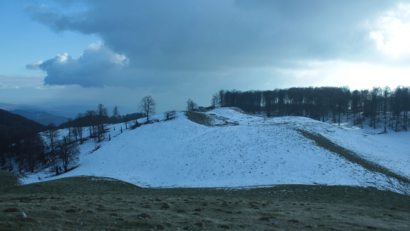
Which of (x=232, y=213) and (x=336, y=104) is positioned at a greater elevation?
(x=336, y=104)

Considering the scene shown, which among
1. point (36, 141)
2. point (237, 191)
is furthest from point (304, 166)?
point (36, 141)

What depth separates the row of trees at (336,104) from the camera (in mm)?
75062

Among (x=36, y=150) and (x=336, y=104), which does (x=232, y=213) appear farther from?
(x=336, y=104)

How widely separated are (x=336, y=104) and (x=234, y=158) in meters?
88.9

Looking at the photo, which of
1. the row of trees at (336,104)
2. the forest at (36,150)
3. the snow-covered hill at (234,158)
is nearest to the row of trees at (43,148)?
the forest at (36,150)

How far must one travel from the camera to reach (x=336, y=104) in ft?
312

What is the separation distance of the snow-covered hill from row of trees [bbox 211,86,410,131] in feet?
134

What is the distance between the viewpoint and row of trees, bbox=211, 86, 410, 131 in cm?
7506

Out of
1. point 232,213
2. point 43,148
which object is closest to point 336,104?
point 232,213

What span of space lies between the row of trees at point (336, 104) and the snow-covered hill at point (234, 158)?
40856 millimetres

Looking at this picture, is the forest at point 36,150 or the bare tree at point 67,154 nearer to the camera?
the bare tree at point 67,154

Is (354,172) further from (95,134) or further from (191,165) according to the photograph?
(95,134)

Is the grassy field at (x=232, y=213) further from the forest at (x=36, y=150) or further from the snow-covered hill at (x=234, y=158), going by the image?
the forest at (x=36, y=150)

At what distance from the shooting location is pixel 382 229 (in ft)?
33.5
